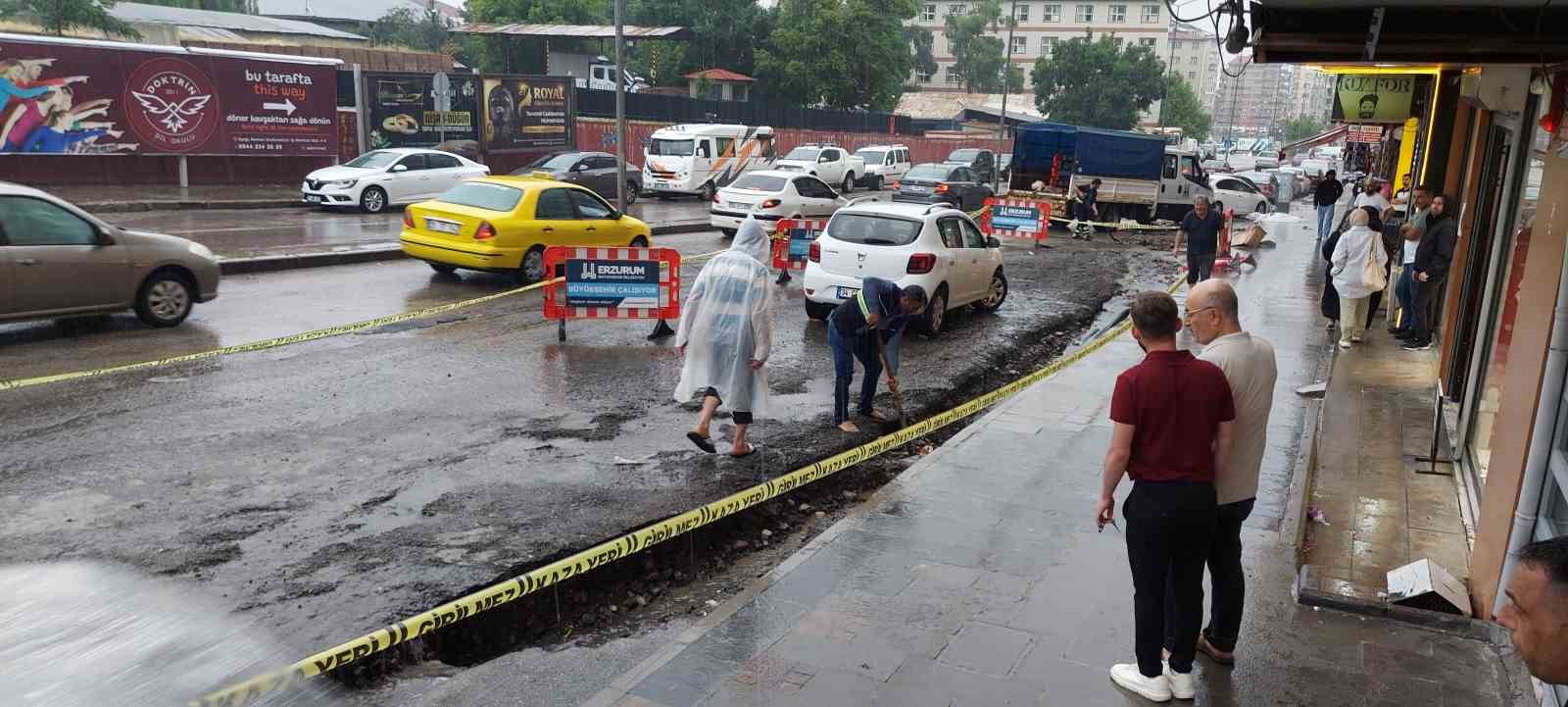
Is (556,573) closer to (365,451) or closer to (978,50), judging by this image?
(365,451)

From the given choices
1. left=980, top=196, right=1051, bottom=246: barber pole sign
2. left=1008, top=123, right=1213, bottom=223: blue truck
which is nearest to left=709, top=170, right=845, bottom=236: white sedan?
left=980, top=196, right=1051, bottom=246: barber pole sign

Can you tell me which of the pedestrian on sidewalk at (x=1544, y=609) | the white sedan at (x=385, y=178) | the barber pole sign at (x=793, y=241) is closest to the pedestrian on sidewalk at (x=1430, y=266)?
the barber pole sign at (x=793, y=241)

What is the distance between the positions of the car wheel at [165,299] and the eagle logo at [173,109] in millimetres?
14511

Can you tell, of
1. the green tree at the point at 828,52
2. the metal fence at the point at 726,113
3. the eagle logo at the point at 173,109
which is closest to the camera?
the eagle logo at the point at 173,109

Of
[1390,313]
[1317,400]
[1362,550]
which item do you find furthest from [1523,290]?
[1390,313]

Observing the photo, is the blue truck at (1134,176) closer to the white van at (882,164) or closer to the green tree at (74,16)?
the white van at (882,164)

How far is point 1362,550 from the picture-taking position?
21.1 feet

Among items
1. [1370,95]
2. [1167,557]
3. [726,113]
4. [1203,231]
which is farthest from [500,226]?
[726,113]

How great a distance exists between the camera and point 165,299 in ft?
37.9

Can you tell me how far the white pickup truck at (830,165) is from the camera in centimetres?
3528

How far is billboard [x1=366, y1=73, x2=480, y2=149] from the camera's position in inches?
1126

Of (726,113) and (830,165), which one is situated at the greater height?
(726,113)

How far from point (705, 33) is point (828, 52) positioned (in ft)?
20.8

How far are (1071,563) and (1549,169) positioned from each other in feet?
11.3
